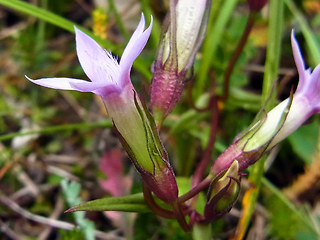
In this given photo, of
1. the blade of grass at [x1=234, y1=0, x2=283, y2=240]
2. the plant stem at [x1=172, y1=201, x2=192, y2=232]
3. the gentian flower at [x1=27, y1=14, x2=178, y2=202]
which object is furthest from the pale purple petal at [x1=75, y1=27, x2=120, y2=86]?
the blade of grass at [x1=234, y1=0, x2=283, y2=240]

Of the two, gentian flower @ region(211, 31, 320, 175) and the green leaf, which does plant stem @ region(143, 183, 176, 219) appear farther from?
gentian flower @ region(211, 31, 320, 175)

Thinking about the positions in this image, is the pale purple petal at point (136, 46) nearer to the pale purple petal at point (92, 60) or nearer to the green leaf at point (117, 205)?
the pale purple petal at point (92, 60)

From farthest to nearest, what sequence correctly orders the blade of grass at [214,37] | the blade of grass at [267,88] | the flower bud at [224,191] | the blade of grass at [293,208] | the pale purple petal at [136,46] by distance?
the blade of grass at [214,37], the blade of grass at [293,208], the blade of grass at [267,88], the flower bud at [224,191], the pale purple petal at [136,46]

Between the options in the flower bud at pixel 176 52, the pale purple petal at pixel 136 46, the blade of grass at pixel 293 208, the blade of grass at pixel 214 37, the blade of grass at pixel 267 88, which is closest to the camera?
the pale purple petal at pixel 136 46

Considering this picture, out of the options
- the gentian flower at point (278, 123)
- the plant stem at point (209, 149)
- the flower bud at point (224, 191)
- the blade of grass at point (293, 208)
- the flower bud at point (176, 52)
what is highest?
the flower bud at point (176, 52)

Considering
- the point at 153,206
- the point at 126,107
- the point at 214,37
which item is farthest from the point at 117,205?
the point at 214,37

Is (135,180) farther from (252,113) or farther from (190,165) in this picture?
(252,113)

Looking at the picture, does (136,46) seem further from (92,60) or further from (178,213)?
(178,213)

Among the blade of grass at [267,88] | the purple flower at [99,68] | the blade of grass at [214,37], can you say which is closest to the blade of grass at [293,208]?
the blade of grass at [267,88]
